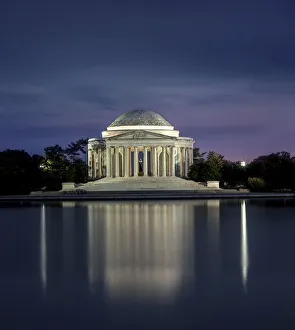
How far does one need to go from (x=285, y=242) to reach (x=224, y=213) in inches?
885

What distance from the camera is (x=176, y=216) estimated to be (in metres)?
56.6

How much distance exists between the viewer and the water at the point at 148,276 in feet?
69.6

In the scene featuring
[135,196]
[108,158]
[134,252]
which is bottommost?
[134,252]

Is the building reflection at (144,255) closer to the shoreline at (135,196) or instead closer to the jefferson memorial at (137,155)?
the shoreline at (135,196)

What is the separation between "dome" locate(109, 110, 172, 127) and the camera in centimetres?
12888

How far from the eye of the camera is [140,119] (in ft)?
424

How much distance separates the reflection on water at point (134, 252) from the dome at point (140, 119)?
73.9m

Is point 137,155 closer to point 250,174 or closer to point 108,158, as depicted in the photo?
point 108,158

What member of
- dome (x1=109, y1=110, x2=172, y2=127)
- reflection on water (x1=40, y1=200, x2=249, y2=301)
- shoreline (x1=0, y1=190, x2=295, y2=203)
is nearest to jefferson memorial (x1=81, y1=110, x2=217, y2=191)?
dome (x1=109, y1=110, x2=172, y2=127)

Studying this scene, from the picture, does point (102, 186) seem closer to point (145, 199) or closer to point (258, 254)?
point (145, 199)

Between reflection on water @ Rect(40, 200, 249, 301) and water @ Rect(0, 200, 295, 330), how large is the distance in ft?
0.14

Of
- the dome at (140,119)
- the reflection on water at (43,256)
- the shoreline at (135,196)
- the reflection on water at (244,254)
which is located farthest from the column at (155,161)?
the reflection on water at (43,256)

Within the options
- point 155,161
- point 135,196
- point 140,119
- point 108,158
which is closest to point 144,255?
point 135,196

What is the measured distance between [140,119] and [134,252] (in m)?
95.8
